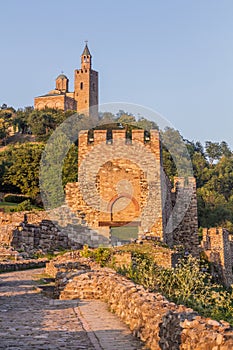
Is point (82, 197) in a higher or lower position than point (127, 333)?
higher

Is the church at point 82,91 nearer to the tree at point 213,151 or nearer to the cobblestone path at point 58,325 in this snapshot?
the tree at point 213,151

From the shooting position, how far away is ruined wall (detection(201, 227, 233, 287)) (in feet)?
79.2

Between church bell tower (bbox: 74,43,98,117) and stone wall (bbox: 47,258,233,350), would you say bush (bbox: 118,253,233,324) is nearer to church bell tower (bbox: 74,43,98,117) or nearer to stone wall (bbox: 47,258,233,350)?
stone wall (bbox: 47,258,233,350)

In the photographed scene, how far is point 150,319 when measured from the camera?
5176 millimetres

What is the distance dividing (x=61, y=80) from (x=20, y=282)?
361 ft

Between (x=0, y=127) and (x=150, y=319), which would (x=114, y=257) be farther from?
(x=0, y=127)

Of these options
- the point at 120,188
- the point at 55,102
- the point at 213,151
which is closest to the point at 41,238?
the point at 120,188

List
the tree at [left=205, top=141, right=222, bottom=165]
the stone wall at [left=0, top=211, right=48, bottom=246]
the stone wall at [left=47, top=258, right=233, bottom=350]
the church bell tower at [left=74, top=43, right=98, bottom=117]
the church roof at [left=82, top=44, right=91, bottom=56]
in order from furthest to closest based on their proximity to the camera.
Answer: the church roof at [left=82, top=44, right=91, bottom=56], the church bell tower at [left=74, top=43, right=98, bottom=117], the tree at [left=205, top=141, right=222, bottom=165], the stone wall at [left=0, top=211, right=48, bottom=246], the stone wall at [left=47, top=258, right=233, bottom=350]

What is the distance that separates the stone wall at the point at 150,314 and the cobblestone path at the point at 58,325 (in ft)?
0.64

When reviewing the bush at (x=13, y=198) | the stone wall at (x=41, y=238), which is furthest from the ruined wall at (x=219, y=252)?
the bush at (x=13, y=198)

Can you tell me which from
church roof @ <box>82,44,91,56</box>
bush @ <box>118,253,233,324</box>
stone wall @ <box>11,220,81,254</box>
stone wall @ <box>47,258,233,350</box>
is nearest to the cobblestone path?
stone wall @ <box>47,258,233,350</box>

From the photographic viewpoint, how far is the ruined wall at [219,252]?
2412 cm

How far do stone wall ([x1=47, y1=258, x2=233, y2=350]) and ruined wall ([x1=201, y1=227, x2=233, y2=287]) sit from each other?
15.3m

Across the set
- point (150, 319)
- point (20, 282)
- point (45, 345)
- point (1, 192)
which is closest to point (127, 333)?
point (150, 319)
